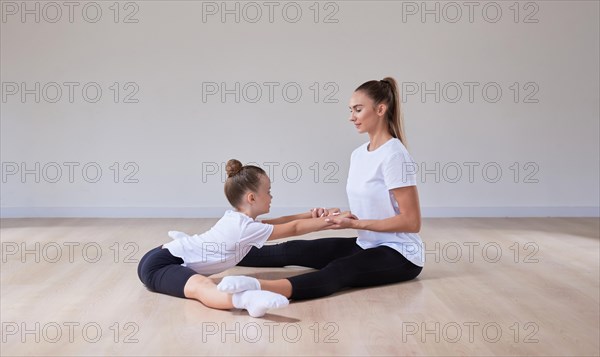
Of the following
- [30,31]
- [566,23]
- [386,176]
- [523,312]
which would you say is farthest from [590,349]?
[30,31]

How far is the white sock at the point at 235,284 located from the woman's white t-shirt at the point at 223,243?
0.36m

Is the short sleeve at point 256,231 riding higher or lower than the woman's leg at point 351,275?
higher

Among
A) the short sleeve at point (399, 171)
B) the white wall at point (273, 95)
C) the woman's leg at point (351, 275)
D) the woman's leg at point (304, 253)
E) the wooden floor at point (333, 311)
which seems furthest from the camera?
the white wall at point (273, 95)

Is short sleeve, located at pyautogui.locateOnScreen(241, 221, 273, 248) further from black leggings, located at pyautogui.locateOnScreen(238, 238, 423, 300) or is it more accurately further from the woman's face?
the woman's face

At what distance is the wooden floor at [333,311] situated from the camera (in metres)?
2.54

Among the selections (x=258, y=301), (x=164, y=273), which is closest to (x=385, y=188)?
(x=258, y=301)

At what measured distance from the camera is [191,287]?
10.3 feet

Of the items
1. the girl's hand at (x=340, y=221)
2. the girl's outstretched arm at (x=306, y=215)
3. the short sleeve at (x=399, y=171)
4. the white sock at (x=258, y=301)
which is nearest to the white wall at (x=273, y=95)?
the girl's outstretched arm at (x=306, y=215)

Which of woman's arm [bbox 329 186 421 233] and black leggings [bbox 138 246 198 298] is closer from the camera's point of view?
black leggings [bbox 138 246 198 298]

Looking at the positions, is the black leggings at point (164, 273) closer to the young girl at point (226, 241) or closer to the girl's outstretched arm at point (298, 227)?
the young girl at point (226, 241)

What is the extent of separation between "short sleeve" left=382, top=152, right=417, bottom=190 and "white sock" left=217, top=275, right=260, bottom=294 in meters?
0.80

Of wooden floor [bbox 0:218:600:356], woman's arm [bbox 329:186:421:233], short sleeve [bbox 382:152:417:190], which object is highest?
short sleeve [bbox 382:152:417:190]

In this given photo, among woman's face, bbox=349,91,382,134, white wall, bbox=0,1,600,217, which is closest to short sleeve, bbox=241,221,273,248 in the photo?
woman's face, bbox=349,91,382,134

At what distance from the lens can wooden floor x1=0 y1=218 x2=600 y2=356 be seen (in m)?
2.54
